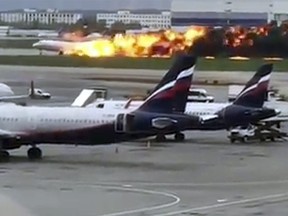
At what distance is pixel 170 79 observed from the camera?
5419cm

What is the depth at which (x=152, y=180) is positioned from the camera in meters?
43.9

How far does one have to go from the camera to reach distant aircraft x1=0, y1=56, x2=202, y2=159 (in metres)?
52.3

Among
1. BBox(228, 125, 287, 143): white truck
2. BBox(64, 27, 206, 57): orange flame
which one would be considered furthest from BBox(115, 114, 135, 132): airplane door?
BBox(64, 27, 206, 57): orange flame

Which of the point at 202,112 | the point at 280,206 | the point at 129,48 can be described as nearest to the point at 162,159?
the point at 202,112

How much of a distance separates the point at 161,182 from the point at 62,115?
10.9 meters

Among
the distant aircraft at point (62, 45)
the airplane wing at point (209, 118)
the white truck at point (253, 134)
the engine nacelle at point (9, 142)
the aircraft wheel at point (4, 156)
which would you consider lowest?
the distant aircraft at point (62, 45)

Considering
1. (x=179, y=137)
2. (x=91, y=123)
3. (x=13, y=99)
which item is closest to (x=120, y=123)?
(x=91, y=123)

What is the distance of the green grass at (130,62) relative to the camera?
5502 inches

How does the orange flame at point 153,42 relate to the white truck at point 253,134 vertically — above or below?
below

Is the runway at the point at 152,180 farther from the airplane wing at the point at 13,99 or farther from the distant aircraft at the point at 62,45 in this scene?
the distant aircraft at the point at 62,45

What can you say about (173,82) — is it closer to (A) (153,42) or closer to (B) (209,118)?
(B) (209,118)

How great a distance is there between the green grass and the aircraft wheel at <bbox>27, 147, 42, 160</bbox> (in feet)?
269

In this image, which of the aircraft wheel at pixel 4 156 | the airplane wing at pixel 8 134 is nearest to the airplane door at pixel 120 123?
the airplane wing at pixel 8 134

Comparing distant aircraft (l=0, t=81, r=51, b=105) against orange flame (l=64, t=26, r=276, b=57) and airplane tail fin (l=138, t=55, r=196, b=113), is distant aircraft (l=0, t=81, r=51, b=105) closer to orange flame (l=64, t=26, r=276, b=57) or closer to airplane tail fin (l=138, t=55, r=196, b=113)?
airplane tail fin (l=138, t=55, r=196, b=113)
